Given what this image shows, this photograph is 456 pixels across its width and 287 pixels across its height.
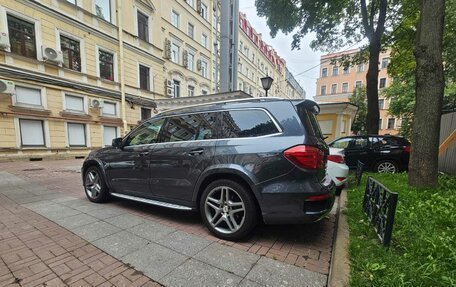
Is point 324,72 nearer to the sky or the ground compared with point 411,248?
nearer to the sky

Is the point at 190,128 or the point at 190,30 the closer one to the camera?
the point at 190,128

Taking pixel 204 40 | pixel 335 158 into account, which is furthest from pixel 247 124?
pixel 204 40

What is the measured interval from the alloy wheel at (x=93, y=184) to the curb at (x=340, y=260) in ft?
13.5

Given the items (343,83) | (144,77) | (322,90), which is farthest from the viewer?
(322,90)

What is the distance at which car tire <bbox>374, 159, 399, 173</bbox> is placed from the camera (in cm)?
744

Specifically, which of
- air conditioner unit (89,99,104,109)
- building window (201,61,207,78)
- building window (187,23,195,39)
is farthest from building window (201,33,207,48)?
air conditioner unit (89,99,104,109)

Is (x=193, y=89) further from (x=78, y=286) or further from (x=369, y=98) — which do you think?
(x=78, y=286)

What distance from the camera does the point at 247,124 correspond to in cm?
291

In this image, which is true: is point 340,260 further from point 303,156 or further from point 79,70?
point 79,70

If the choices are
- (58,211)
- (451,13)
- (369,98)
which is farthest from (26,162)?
(451,13)

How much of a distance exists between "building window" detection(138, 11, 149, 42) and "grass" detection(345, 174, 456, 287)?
17736 mm

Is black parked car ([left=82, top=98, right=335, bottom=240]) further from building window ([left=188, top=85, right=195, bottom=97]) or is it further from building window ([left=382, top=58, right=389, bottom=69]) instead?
building window ([left=382, top=58, right=389, bottom=69])

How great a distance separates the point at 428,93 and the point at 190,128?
451 centimetres

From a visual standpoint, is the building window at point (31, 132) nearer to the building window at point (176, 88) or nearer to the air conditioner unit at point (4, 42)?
the air conditioner unit at point (4, 42)
